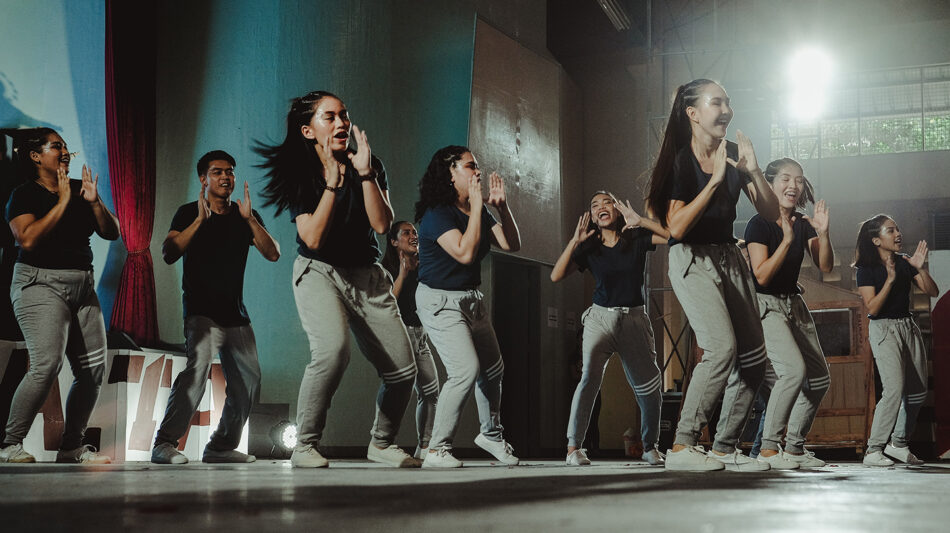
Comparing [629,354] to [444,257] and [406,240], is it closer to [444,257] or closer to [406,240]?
[444,257]

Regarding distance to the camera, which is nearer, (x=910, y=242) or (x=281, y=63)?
(x=281, y=63)

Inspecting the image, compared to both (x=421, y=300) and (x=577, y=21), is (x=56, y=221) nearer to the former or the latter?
(x=421, y=300)

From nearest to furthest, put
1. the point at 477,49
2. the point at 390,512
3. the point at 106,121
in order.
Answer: the point at 390,512
the point at 106,121
the point at 477,49

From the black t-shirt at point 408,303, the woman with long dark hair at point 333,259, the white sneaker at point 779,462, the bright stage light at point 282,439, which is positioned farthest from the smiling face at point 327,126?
the bright stage light at point 282,439

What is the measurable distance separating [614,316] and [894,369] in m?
2.21

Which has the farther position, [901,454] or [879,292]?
[901,454]

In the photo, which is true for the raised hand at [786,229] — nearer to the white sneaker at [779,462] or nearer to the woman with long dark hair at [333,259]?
the white sneaker at [779,462]

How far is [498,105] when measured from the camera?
9578 millimetres

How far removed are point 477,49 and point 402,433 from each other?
11.9 ft

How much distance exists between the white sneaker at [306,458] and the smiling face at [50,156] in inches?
84.1

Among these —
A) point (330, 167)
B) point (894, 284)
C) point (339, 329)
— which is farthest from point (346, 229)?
point (894, 284)

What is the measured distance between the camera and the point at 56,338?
4.94 m

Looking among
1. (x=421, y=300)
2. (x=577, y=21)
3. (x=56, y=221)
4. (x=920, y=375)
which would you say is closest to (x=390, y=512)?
(x=421, y=300)

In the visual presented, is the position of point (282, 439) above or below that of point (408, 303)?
below
